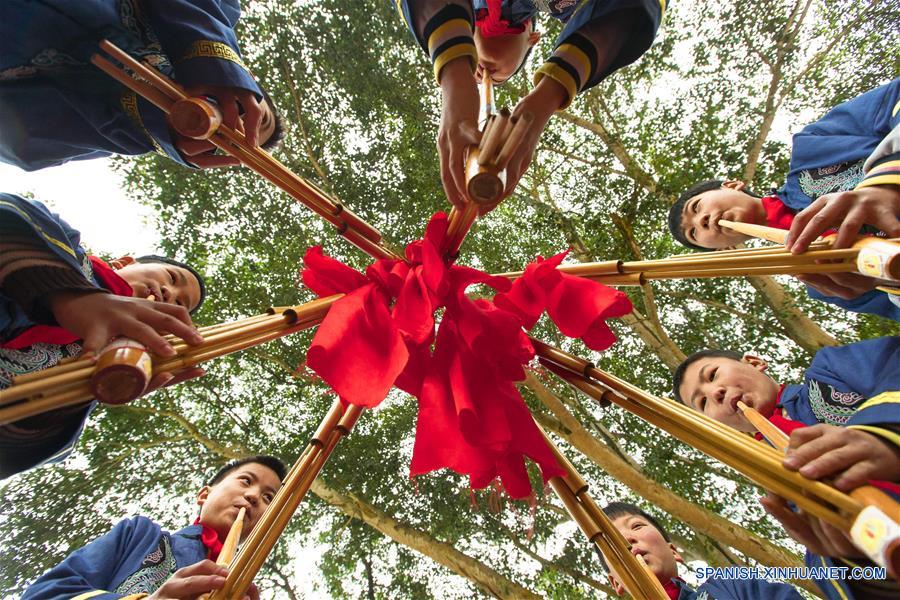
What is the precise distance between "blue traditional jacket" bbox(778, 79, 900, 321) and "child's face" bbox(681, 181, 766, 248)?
0.16 metres

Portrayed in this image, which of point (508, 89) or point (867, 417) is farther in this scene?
point (508, 89)

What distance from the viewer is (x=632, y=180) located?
15.4ft

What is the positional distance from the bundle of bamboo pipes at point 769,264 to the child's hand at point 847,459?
312 mm

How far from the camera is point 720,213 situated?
2.40 meters

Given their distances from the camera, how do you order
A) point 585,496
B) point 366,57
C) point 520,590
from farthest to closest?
1. point 366,57
2. point 520,590
3. point 585,496

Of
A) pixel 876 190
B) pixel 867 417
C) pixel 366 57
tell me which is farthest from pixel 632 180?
pixel 867 417

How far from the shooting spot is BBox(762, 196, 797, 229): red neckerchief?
2.29 meters

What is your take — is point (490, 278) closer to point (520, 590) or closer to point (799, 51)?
point (520, 590)

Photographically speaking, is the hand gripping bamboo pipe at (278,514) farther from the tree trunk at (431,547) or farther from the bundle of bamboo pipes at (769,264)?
the tree trunk at (431,547)

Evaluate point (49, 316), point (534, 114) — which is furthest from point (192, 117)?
point (534, 114)

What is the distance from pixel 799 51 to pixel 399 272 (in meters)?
Answer: 5.45

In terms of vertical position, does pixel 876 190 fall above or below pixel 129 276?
above

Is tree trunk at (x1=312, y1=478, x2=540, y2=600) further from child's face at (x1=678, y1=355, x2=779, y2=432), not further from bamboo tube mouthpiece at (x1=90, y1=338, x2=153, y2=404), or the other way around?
bamboo tube mouthpiece at (x1=90, y1=338, x2=153, y2=404)

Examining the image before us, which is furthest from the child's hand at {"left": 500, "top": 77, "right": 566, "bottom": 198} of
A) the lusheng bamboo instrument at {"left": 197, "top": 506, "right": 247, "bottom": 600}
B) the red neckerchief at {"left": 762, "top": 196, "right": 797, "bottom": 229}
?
the red neckerchief at {"left": 762, "top": 196, "right": 797, "bottom": 229}
